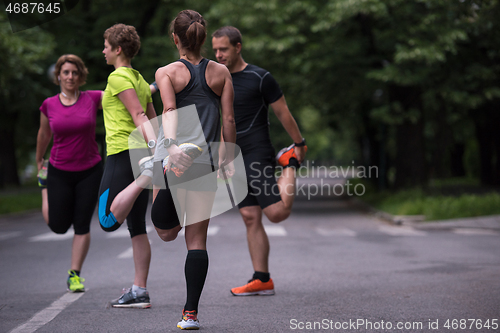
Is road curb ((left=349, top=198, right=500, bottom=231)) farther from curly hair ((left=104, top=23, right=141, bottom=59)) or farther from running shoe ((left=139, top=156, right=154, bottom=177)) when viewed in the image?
running shoe ((left=139, top=156, right=154, bottom=177))

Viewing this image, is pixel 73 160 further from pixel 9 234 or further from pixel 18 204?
pixel 18 204

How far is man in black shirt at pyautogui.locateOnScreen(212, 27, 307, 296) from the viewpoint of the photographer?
16.1ft

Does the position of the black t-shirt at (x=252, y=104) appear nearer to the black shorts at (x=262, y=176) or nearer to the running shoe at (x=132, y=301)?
the black shorts at (x=262, y=176)

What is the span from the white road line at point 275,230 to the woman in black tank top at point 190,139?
744cm

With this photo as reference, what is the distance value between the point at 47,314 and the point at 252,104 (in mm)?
2233

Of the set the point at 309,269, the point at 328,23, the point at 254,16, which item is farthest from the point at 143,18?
the point at 309,269

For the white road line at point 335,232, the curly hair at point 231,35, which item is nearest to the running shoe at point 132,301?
the curly hair at point 231,35

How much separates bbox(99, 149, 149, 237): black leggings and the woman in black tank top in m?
0.67

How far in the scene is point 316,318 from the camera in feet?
13.8

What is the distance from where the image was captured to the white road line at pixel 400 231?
36.2 ft

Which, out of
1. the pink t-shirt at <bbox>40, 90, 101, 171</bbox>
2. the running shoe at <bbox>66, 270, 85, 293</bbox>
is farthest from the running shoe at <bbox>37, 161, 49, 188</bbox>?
the running shoe at <bbox>66, 270, 85, 293</bbox>

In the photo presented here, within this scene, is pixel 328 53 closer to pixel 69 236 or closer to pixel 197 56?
pixel 69 236

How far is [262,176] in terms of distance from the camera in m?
4.91

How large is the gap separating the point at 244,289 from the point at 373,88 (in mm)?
14374
